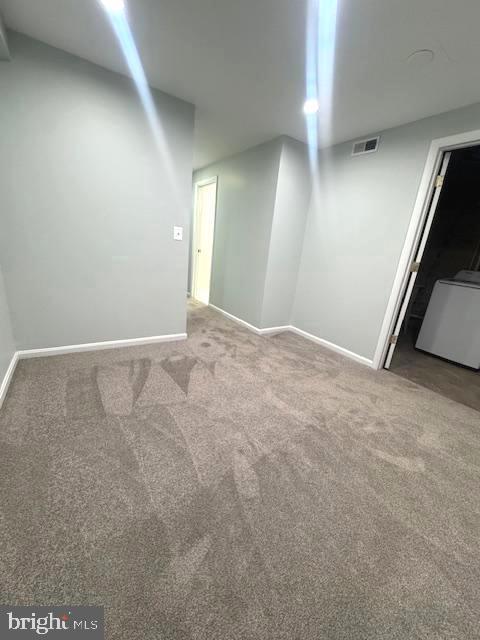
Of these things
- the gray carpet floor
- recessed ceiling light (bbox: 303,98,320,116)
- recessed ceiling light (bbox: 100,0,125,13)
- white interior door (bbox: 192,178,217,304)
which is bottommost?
the gray carpet floor

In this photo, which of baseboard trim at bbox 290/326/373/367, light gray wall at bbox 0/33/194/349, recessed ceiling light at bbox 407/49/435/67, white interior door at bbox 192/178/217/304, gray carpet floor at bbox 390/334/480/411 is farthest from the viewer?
white interior door at bbox 192/178/217/304

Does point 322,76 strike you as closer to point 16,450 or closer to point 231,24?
point 231,24

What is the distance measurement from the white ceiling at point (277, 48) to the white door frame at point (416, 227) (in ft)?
0.91

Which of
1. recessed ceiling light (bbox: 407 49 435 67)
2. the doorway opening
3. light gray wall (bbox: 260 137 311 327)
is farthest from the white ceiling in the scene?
the doorway opening

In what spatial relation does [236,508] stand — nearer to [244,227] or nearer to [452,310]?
[244,227]

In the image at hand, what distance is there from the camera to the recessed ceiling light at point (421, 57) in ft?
5.29

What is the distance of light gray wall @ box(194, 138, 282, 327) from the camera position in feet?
10.9

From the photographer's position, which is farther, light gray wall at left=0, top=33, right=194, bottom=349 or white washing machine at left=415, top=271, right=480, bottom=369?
white washing machine at left=415, top=271, right=480, bottom=369

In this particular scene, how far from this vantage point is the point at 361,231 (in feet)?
9.58

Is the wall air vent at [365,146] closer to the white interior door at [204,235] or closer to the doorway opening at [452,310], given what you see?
the doorway opening at [452,310]

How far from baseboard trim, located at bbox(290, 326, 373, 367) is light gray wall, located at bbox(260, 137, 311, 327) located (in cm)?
32

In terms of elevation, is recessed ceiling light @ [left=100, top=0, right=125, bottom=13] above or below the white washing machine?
above

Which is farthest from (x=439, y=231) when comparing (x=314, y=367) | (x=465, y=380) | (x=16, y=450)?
(x=16, y=450)

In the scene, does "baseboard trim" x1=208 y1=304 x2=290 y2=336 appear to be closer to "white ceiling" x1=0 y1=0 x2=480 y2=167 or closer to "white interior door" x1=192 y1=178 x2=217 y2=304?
"white interior door" x1=192 y1=178 x2=217 y2=304
